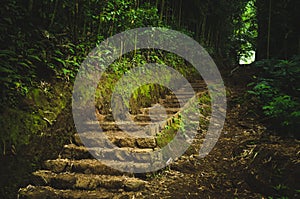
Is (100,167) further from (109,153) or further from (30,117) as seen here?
(30,117)

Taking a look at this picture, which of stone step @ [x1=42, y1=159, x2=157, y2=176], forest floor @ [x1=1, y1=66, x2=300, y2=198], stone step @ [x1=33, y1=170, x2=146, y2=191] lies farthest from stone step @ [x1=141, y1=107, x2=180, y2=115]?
stone step @ [x1=33, y1=170, x2=146, y2=191]

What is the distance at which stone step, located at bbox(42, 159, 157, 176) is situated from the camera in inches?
160

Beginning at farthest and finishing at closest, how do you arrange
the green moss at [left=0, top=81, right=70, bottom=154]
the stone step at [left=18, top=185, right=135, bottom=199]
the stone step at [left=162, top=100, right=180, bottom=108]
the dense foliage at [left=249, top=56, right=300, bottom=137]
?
the stone step at [left=162, top=100, right=180, bottom=108], the dense foliage at [left=249, top=56, right=300, bottom=137], the green moss at [left=0, top=81, right=70, bottom=154], the stone step at [left=18, top=185, right=135, bottom=199]

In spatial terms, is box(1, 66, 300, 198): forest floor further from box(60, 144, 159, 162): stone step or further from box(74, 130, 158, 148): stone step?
box(74, 130, 158, 148): stone step

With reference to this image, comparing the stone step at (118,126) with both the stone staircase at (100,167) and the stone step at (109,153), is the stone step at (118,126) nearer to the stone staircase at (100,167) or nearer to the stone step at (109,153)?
the stone staircase at (100,167)

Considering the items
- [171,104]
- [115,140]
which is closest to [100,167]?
[115,140]

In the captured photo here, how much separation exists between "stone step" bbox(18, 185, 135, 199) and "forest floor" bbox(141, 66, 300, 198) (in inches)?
17.3

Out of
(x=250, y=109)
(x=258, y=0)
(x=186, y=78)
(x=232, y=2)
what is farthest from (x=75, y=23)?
(x=232, y=2)

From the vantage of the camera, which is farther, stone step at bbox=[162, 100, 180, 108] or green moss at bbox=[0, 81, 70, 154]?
stone step at bbox=[162, 100, 180, 108]

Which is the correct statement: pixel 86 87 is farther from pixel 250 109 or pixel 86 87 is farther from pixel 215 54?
pixel 215 54

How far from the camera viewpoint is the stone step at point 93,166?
13.4 feet

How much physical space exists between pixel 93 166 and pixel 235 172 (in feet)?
7.40

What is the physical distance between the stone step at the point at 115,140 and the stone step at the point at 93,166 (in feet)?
1.33

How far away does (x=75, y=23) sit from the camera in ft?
19.3
